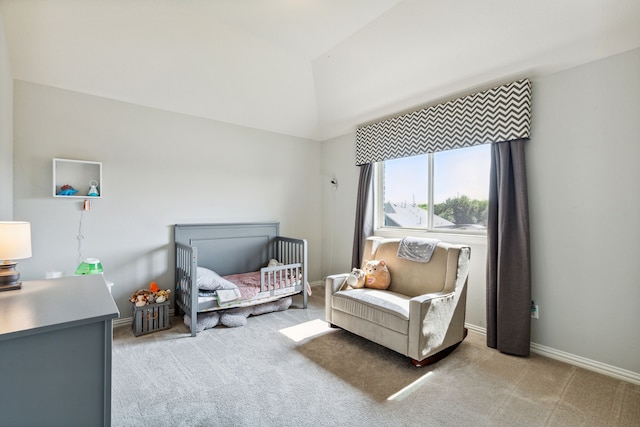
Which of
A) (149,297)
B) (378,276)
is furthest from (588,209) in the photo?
(149,297)

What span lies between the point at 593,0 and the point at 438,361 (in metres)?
2.79

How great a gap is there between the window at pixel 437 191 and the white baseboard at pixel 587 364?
45.2 inches

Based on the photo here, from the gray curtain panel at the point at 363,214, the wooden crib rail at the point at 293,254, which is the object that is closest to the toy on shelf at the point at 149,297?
the wooden crib rail at the point at 293,254

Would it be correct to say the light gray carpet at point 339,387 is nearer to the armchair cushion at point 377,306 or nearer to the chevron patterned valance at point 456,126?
the armchair cushion at point 377,306

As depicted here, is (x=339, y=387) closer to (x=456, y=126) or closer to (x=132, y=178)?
(x=456, y=126)

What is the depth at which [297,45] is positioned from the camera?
3.13 metres

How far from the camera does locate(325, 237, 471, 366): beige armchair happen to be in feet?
7.38

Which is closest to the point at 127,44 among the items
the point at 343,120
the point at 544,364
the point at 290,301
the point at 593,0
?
the point at 343,120

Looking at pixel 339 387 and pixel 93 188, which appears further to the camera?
pixel 93 188

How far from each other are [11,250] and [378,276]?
8.76 ft

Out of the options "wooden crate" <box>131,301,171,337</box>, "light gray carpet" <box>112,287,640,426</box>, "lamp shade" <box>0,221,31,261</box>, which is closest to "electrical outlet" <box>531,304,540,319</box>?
"light gray carpet" <box>112,287,640,426</box>

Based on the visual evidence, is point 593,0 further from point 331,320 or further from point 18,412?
point 18,412

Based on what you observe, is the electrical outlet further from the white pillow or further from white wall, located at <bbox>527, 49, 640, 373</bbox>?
the white pillow

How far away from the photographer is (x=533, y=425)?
1.68m
